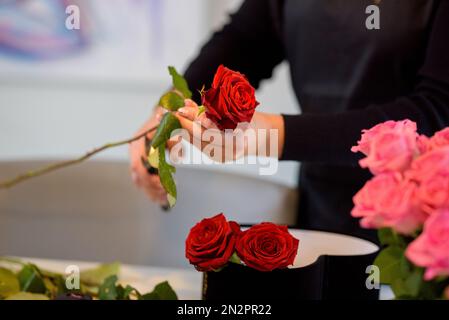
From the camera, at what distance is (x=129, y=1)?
184 centimetres

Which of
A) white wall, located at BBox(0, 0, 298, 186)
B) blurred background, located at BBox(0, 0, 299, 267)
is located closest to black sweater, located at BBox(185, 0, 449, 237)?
blurred background, located at BBox(0, 0, 299, 267)

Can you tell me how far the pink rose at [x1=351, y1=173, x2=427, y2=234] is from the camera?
0.35 m

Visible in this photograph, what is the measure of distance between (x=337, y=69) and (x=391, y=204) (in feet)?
1.89

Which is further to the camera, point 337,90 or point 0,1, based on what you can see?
point 0,1

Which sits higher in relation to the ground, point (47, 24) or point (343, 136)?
point (47, 24)

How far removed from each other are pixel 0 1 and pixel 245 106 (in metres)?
1.59

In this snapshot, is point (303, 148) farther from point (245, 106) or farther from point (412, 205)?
point (412, 205)

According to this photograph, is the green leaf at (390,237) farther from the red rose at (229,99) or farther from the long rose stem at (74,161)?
the long rose stem at (74,161)

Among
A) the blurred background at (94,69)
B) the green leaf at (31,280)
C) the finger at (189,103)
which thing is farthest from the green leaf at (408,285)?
the blurred background at (94,69)

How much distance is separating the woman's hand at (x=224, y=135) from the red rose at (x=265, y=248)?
3.2 inches

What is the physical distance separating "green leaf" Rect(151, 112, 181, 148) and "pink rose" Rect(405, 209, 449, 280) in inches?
10.7

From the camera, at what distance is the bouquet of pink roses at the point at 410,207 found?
337 millimetres
